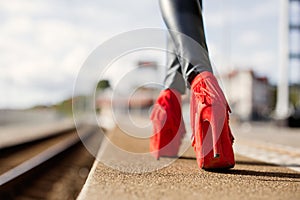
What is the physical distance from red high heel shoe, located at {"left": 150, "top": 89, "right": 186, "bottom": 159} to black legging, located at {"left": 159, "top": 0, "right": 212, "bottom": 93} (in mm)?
414

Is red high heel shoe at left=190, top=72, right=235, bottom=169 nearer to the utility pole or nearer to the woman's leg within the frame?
the woman's leg

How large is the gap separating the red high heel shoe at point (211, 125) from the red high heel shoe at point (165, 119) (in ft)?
1.85

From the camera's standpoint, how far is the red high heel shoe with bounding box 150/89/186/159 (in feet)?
9.45

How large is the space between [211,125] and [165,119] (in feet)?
2.33

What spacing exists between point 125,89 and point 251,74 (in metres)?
67.7

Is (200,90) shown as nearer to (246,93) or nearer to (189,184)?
(189,184)

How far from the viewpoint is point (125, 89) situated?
3.78 m

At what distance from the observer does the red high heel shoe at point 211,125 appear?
2205 millimetres

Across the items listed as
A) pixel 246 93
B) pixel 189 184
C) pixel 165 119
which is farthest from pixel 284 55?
pixel 246 93

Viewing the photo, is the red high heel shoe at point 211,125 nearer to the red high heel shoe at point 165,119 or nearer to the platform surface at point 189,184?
the platform surface at point 189,184

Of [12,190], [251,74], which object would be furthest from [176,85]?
[251,74]

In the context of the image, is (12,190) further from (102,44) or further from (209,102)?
(209,102)

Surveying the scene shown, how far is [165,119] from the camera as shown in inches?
114

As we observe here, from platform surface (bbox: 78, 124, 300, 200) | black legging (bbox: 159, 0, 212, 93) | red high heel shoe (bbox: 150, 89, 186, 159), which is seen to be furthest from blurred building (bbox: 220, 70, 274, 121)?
platform surface (bbox: 78, 124, 300, 200)
